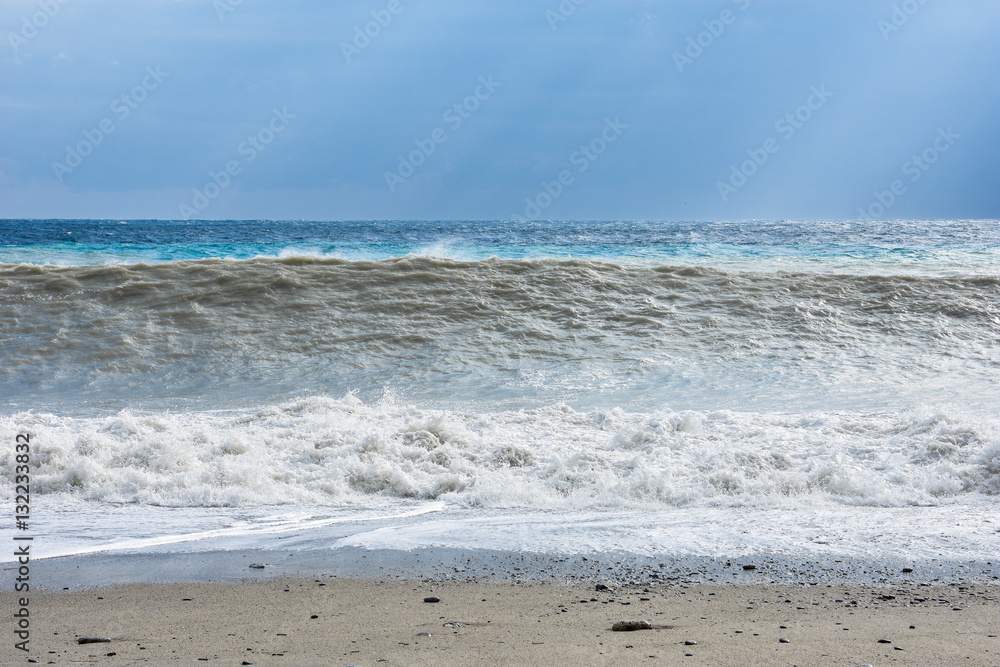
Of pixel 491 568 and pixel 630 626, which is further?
pixel 491 568

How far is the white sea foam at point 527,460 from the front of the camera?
5098mm

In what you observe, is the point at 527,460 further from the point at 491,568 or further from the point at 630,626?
→ the point at 630,626

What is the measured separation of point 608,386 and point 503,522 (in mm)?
4849

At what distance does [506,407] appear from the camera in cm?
Answer: 810

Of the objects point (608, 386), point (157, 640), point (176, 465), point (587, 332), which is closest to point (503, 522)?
point (157, 640)

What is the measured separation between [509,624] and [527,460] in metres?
2.99

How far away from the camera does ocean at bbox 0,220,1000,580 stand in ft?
14.5

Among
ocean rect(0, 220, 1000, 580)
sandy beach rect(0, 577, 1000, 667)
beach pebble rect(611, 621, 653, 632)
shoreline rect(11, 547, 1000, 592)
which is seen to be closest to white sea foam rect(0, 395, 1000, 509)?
ocean rect(0, 220, 1000, 580)

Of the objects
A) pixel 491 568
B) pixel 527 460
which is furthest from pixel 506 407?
pixel 491 568

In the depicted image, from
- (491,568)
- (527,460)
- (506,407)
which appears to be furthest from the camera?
(506,407)

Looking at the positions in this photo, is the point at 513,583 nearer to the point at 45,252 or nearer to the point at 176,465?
the point at 176,465

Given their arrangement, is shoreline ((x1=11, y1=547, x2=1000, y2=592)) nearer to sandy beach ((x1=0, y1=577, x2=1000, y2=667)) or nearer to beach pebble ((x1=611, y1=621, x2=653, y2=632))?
sandy beach ((x1=0, y1=577, x2=1000, y2=667))

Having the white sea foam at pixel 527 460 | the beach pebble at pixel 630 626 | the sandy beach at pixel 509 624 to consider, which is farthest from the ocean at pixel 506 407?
the beach pebble at pixel 630 626

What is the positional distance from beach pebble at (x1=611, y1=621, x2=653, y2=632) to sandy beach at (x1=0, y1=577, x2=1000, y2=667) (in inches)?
1.3
